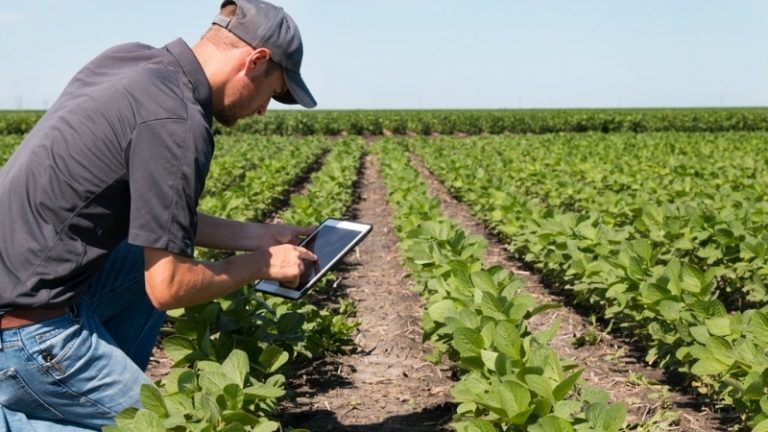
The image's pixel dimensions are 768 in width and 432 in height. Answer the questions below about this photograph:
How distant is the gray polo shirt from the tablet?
652 millimetres

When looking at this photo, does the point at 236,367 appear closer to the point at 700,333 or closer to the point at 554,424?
the point at 554,424

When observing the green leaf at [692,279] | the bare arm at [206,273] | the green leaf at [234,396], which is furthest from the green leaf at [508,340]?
the green leaf at [692,279]

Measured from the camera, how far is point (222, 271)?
2.62m

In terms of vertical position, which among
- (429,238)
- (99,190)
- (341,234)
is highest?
(99,190)

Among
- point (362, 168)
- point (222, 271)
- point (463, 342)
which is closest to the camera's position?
point (222, 271)

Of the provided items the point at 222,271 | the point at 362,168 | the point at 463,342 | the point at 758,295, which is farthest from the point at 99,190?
the point at 362,168

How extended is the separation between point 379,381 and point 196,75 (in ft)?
7.72

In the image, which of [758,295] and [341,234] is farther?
[758,295]

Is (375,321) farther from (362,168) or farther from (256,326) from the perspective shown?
(362,168)

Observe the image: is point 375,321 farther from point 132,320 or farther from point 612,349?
point 132,320

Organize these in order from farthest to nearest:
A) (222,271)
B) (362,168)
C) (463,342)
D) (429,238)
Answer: (362,168) < (429,238) < (463,342) < (222,271)

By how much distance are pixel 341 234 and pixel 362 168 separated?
1497cm

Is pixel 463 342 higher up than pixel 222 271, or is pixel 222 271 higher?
pixel 222 271

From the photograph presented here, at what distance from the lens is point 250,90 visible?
262 centimetres
